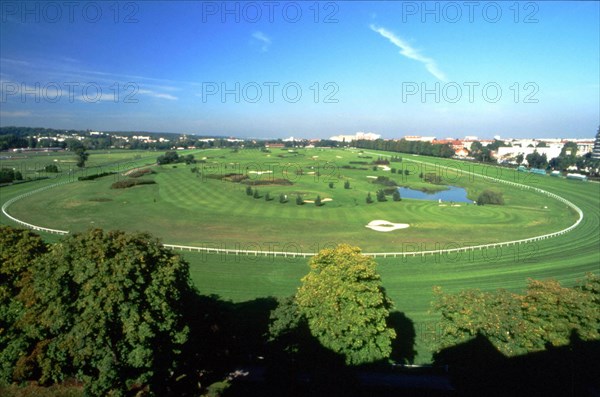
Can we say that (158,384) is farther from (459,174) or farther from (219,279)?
(459,174)

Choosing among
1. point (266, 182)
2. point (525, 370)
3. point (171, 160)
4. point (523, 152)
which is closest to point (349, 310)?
point (525, 370)

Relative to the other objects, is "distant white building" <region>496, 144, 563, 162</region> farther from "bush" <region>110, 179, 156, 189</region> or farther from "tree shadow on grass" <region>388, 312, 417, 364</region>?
"tree shadow on grass" <region>388, 312, 417, 364</region>

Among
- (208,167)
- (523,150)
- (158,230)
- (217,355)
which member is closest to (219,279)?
(217,355)

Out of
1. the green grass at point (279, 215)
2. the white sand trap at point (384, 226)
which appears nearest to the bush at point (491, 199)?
the green grass at point (279, 215)

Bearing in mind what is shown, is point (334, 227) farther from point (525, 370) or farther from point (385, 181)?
point (385, 181)

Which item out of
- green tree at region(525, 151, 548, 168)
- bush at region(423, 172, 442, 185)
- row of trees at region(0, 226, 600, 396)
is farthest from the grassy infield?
green tree at region(525, 151, 548, 168)
